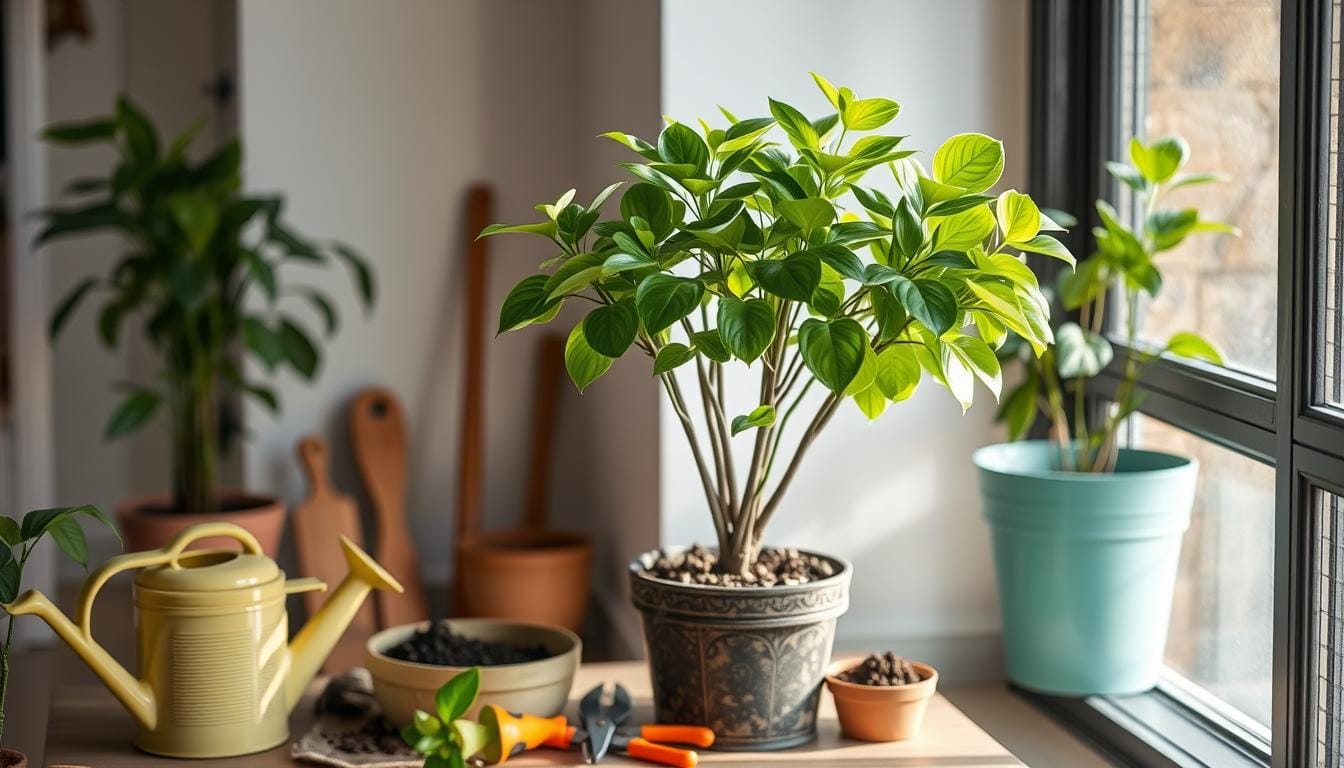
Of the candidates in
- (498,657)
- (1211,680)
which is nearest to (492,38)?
(498,657)

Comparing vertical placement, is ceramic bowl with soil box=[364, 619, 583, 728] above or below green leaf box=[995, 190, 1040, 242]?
below

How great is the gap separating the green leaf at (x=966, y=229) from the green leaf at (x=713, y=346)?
0.78ft

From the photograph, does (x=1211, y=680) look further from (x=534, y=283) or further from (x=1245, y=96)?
(x=534, y=283)

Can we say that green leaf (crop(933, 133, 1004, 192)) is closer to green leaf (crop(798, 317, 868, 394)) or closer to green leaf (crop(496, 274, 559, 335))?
green leaf (crop(798, 317, 868, 394))

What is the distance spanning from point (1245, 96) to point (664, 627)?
954 mm

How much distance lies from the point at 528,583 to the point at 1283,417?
1.41 m

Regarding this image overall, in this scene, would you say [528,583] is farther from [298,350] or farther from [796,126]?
[796,126]

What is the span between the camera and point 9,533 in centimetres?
140

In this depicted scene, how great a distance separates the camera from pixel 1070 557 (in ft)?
6.06

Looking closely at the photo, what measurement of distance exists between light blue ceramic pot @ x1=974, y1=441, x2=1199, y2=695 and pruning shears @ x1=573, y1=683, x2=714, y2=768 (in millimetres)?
548

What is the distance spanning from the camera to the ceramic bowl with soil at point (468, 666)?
1.59 metres

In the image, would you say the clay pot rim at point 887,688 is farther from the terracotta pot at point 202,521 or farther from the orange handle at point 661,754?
the terracotta pot at point 202,521

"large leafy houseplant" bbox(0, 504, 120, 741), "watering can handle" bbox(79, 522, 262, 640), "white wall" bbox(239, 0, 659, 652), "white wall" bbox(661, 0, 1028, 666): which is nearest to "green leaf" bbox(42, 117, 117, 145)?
"white wall" bbox(239, 0, 659, 652)

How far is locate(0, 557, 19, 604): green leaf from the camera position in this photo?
4.51 feet
